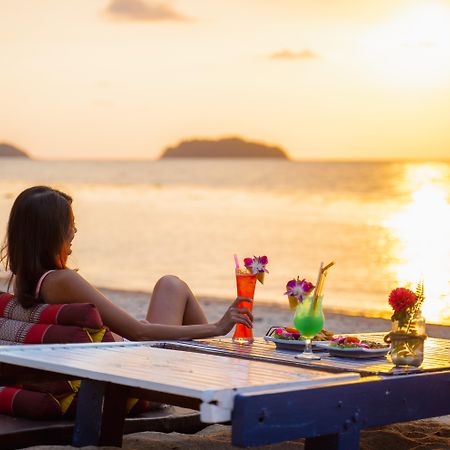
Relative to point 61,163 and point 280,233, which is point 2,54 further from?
point 61,163

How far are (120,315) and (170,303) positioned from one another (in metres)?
0.37

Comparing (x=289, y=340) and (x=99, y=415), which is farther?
(x=289, y=340)

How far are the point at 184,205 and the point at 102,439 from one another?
40.6 m

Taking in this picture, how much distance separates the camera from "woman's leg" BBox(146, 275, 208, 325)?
4.38 m

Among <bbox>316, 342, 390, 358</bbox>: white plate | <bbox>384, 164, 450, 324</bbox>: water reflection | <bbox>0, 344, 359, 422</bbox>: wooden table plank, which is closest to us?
<bbox>0, 344, 359, 422</bbox>: wooden table plank

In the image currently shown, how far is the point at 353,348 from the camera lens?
3730mm

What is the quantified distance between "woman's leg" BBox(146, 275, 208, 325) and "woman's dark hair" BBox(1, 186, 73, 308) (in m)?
0.55

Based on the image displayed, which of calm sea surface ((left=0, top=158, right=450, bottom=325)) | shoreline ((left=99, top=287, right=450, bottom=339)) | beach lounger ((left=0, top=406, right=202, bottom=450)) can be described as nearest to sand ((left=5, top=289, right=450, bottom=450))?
beach lounger ((left=0, top=406, right=202, bottom=450))

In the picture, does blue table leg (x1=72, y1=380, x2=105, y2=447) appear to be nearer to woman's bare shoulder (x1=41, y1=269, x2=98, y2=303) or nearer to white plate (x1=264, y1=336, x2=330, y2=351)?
woman's bare shoulder (x1=41, y1=269, x2=98, y2=303)

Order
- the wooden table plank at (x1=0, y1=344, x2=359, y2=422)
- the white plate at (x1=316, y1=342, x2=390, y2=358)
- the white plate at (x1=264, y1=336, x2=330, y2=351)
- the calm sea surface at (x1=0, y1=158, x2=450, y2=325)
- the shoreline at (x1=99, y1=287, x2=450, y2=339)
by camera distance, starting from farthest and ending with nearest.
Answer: the calm sea surface at (x1=0, y1=158, x2=450, y2=325)
the shoreline at (x1=99, y1=287, x2=450, y2=339)
the white plate at (x1=264, y1=336, x2=330, y2=351)
the white plate at (x1=316, y1=342, x2=390, y2=358)
the wooden table plank at (x1=0, y1=344, x2=359, y2=422)

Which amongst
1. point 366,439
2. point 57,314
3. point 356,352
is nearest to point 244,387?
point 356,352

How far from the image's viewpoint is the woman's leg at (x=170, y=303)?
4375 millimetres

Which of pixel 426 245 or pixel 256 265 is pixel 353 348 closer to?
pixel 256 265

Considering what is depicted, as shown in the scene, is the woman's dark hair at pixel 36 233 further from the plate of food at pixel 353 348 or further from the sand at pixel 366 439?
the plate of food at pixel 353 348
